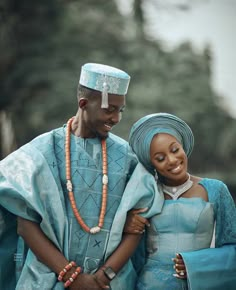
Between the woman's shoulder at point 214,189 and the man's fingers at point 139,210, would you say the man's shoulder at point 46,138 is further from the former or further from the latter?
the woman's shoulder at point 214,189

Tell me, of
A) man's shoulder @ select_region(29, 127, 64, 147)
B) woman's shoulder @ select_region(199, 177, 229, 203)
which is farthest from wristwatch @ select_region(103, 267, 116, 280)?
man's shoulder @ select_region(29, 127, 64, 147)

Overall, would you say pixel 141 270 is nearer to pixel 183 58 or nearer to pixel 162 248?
pixel 162 248

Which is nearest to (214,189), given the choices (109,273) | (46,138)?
(109,273)

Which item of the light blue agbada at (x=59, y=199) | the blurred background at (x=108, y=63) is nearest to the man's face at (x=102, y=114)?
the light blue agbada at (x=59, y=199)

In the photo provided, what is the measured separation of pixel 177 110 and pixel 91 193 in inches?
439

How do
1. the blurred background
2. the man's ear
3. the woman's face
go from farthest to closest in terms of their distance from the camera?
the blurred background, the man's ear, the woman's face

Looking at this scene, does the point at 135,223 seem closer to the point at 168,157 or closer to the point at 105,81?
the point at 168,157

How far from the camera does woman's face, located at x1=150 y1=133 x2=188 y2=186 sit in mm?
4340

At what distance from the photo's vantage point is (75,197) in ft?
14.3

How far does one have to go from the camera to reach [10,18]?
15.8 m

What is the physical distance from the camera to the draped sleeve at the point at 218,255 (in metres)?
4.30

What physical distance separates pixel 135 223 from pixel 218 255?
488 millimetres

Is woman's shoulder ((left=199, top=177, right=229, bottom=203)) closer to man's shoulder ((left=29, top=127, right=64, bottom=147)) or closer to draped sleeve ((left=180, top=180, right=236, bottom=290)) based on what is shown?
draped sleeve ((left=180, top=180, right=236, bottom=290))

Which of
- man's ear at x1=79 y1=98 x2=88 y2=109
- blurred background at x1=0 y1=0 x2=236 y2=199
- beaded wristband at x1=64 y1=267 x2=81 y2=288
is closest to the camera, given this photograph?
beaded wristband at x1=64 y1=267 x2=81 y2=288
